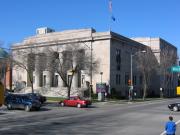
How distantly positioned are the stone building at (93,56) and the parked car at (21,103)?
3132cm

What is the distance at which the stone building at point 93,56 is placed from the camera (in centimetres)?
7644

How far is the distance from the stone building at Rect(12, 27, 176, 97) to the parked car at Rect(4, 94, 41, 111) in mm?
31316

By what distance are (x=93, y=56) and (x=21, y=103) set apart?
1604 inches

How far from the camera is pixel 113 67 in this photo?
7850 cm

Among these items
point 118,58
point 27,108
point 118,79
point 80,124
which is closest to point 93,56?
point 118,58

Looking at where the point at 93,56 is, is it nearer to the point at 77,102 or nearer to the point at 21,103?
the point at 77,102

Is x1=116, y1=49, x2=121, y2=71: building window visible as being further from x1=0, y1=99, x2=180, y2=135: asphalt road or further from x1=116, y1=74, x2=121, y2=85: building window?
x1=0, y1=99, x2=180, y2=135: asphalt road

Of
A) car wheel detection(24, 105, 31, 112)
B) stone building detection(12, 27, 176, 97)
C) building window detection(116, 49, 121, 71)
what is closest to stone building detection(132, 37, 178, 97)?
stone building detection(12, 27, 176, 97)

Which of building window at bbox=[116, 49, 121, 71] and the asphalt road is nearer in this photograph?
the asphalt road

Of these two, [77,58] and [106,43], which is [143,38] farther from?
[77,58]

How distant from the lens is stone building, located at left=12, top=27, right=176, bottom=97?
3009 inches

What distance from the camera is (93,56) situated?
77.8 m

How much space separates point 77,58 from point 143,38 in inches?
1936

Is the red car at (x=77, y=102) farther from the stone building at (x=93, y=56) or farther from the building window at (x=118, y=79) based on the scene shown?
the building window at (x=118, y=79)
